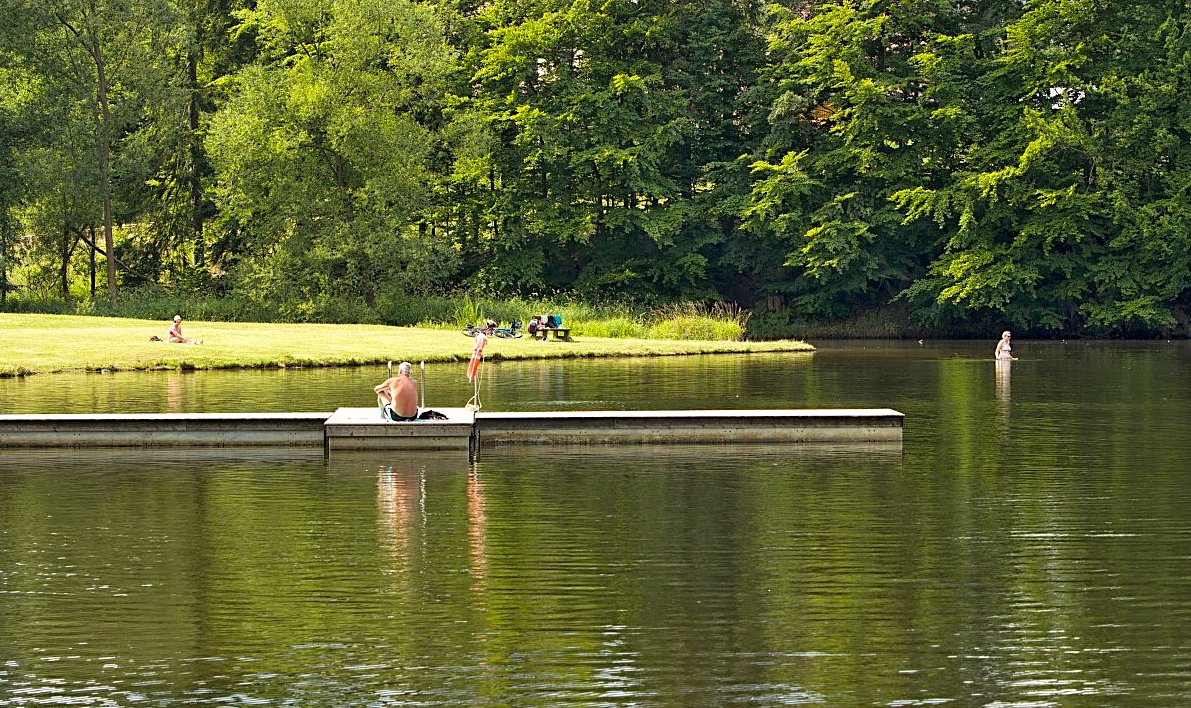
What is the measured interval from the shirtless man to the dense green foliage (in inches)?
1655

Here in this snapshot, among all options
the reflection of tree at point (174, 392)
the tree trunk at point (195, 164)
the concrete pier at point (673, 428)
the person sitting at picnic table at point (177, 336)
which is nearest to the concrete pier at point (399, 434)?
the concrete pier at point (673, 428)

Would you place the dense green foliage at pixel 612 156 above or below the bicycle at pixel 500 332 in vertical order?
above

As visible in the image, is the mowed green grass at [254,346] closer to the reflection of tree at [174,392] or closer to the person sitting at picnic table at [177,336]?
the person sitting at picnic table at [177,336]

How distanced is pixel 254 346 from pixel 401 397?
23398mm

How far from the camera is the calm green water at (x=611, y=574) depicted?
464 inches

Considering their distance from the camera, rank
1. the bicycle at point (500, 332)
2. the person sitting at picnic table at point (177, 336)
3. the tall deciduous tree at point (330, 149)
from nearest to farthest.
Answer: the person sitting at picnic table at point (177, 336) < the bicycle at point (500, 332) < the tall deciduous tree at point (330, 149)

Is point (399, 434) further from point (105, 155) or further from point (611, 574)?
point (105, 155)

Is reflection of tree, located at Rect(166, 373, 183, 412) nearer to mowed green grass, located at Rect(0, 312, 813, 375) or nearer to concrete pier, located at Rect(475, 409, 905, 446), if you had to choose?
mowed green grass, located at Rect(0, 312, 813, 375)

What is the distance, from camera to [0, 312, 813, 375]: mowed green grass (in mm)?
43938

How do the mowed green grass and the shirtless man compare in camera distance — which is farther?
the mowed green grass

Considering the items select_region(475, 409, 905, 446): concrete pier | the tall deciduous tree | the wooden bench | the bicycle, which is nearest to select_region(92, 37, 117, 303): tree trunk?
the tall deciduous tree

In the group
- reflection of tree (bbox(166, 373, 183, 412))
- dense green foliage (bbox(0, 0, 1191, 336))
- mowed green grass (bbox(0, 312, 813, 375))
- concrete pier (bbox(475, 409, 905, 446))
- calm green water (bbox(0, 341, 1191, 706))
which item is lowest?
calm green water (bbox(0, 341, 1191, 706))

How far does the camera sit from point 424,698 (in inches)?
444

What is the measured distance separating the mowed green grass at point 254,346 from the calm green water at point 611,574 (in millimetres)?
19262
